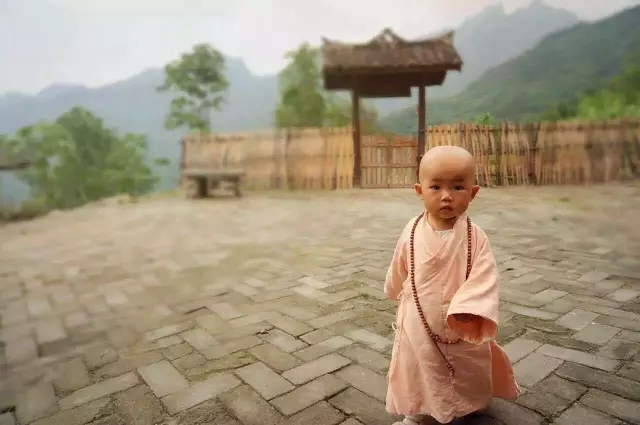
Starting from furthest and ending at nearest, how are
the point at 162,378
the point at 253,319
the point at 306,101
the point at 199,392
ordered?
1. the point at 306,101
2. the point at 253,319
3. the point at 162,378
4. the point at 199,392

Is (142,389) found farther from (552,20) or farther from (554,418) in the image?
(552,20)

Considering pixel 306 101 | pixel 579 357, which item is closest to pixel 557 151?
pixel 579 357

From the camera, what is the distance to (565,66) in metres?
16.2

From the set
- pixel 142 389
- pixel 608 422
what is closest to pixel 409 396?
pixel 608 422

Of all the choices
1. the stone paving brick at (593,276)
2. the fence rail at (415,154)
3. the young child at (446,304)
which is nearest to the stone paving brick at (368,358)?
the young child at (446,304)

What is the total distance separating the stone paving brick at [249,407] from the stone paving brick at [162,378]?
221 mm

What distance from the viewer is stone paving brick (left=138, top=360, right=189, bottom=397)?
5.26ft

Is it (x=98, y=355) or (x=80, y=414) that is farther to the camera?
(x=98, y=355)

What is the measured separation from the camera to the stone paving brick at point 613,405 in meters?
1.31

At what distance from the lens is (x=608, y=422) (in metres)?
1.28

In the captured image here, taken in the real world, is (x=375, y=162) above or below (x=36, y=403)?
above

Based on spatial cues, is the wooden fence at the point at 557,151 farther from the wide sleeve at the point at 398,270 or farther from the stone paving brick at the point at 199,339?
the wide sleeve at the point at 398,270

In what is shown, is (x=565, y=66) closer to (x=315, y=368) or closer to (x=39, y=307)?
(x=315, y=368)

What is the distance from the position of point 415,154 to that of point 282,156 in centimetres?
509
